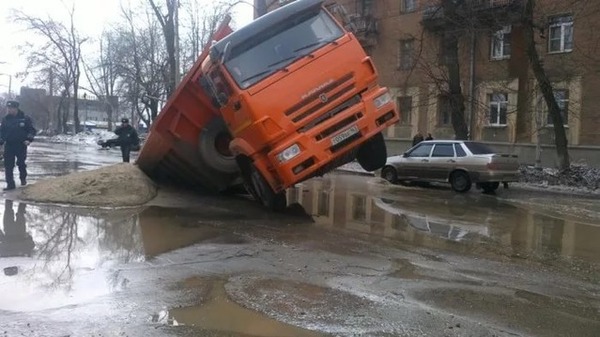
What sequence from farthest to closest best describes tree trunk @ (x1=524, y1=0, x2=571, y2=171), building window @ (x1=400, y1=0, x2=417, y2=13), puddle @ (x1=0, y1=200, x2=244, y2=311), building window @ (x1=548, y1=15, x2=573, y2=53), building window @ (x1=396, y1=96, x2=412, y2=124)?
building window @ (x1=396, y1=96, x2=412, y2=124) → building window @ (x1=400, y1=0, x2=417, y2=13) → building window @ (x1=548, y1=15, x2=573, y2=53) → tree trunk @ (x1=524, y1=0, x2=571, y2=171) → puddle @ (x1=0, y1=200, x2=244, y2=311)

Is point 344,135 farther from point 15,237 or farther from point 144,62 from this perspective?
point 144,62

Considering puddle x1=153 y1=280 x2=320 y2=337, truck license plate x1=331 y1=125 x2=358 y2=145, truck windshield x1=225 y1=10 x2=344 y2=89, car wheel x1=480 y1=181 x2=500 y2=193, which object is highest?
truck windshield x1=225 y1=10 x2=344 y2=89

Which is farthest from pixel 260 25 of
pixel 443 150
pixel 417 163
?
pixel 417 163

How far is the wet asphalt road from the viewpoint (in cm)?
474

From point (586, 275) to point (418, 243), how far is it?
2262 millimetres

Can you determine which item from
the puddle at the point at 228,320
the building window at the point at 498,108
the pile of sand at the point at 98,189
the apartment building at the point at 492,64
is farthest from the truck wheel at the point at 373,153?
the building window at the point at 498,108

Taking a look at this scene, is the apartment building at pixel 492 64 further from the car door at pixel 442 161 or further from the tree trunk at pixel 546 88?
the car door at pixel 442 161

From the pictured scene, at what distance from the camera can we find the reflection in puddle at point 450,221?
8609mm

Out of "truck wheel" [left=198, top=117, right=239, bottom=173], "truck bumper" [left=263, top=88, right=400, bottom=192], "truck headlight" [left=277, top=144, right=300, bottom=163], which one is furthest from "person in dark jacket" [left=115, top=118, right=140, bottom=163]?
"truck headlight" [left=277, top=144, right=300, bottom=163]

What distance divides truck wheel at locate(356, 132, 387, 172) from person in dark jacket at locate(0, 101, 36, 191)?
6824mm

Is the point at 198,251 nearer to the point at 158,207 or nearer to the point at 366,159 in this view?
the point at 158,207

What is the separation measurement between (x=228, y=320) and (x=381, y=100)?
602cm

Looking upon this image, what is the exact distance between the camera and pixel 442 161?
681 inches

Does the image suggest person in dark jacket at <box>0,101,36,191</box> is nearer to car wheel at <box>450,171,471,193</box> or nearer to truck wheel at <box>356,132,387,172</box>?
truck wheel at <box>356,132,387,172</box>
